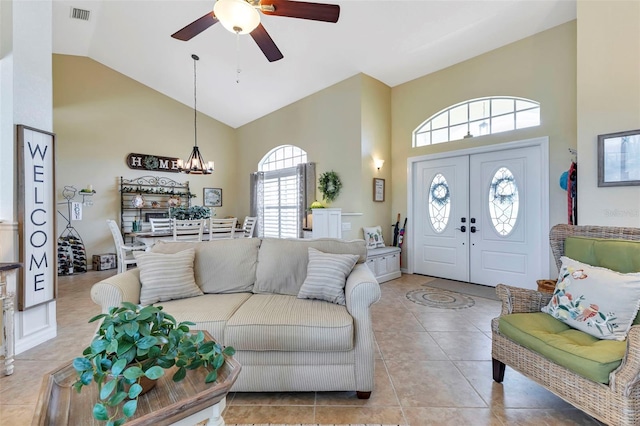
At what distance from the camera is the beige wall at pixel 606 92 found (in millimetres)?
2703

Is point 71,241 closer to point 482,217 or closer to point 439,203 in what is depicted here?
point 439,203

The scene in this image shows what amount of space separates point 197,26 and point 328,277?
251 centimetres

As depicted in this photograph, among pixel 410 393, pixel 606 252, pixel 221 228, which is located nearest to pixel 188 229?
pixel 221 228

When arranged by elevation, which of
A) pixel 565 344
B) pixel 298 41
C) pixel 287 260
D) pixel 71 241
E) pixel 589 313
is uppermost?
pixel 298 41

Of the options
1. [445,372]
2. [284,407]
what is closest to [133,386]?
[284,407]

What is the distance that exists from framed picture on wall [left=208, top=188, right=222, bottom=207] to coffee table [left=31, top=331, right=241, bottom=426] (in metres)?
6.46

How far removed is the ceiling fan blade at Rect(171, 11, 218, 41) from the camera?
8.00 feet

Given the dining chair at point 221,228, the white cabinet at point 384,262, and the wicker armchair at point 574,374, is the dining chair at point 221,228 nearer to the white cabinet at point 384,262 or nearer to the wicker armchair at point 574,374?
the white cabinet at point 384,262

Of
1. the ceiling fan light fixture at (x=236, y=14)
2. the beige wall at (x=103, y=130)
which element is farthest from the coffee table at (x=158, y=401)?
the beige wall at (x=103, y=130)

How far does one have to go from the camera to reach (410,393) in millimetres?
1890

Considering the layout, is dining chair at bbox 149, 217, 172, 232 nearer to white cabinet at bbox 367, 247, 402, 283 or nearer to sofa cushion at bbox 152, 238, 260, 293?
sofa cushion at bbox 152, 238, 260, 293

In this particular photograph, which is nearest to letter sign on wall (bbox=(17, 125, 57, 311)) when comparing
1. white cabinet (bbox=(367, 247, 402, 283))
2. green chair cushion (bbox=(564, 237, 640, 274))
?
white cabinet (bbox=(367, 247, 402, 283))

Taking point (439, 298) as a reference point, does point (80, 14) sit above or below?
above

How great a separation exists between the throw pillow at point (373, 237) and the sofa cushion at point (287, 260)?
93.0 inches
